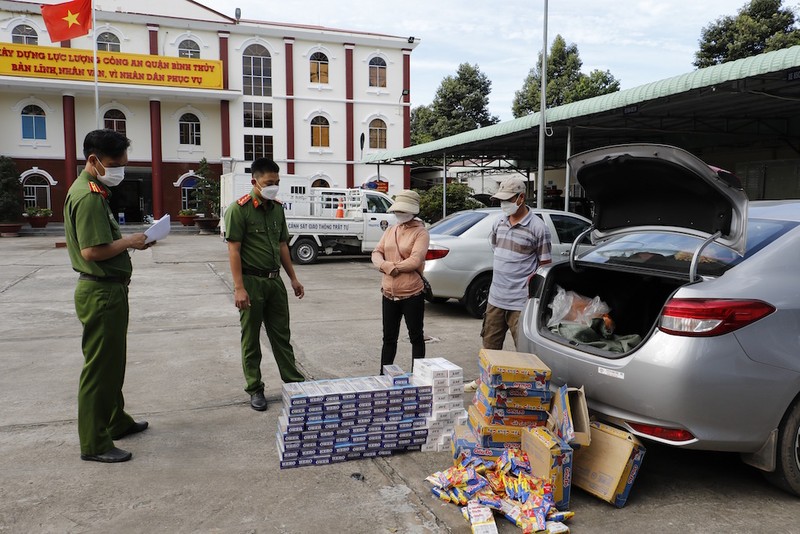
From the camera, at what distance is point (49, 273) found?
1343 centimetres

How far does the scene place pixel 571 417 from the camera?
132 inches

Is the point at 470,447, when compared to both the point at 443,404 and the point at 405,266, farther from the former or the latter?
the point at 405,266

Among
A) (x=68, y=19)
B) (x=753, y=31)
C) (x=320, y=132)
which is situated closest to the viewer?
(x=68, y=19)

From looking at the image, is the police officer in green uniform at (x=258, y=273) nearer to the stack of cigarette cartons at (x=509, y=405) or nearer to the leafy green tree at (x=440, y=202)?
the stack of cigarette cartons at (x=509, y=405)

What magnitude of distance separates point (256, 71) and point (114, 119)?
7.71m

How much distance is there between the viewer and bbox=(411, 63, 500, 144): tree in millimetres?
47062

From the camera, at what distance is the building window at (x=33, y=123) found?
1216 inches

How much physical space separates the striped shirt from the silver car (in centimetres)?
107

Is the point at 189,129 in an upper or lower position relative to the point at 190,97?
lower

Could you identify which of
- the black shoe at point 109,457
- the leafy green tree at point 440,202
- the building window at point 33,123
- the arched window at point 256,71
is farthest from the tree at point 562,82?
the black shoe at point 109,457

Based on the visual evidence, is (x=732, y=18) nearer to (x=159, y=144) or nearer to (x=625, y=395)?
(x=159, y=144)

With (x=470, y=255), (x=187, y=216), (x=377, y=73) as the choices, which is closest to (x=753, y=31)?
(x=377, y=73)

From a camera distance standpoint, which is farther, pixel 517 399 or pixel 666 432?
pixel 517 399

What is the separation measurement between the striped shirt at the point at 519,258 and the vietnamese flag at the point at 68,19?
973 inches
